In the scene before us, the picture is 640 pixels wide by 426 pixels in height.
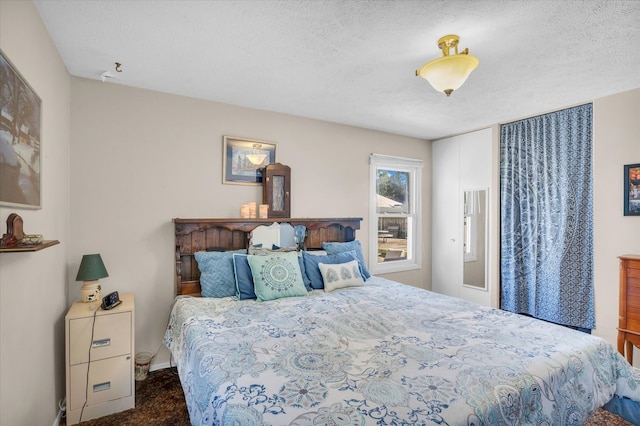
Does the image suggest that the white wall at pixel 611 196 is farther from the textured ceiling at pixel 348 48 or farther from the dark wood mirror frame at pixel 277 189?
the dark wood mirror frame at pixel 277 189

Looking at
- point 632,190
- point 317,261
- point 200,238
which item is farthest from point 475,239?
point 200,238

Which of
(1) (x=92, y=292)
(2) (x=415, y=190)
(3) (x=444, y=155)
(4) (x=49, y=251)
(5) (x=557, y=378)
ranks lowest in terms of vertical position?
(5) (x=557, y=378)

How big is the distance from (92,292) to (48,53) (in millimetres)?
1657

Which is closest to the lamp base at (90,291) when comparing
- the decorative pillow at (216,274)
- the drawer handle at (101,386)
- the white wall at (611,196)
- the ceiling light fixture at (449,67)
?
the drawer handle at (101,386)

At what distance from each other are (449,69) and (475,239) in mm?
2934

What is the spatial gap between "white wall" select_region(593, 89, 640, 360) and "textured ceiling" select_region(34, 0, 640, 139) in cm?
19

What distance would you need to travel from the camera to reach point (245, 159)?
10.7 ft

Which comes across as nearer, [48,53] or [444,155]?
[48,53]

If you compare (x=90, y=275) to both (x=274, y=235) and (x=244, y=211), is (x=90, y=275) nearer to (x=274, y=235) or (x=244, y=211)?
(x=244, y=211)

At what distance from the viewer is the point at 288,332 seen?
6.22 ft

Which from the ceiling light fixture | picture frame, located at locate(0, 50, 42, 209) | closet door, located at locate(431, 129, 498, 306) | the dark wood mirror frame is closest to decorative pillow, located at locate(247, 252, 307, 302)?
the dark wood mirror frame

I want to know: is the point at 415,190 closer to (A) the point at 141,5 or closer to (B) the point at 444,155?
(B) the point at 444,155

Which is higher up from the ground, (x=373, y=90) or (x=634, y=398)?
(x=373, y=90)

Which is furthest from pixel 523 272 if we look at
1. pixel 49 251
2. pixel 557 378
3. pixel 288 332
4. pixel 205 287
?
pixel 49 251
